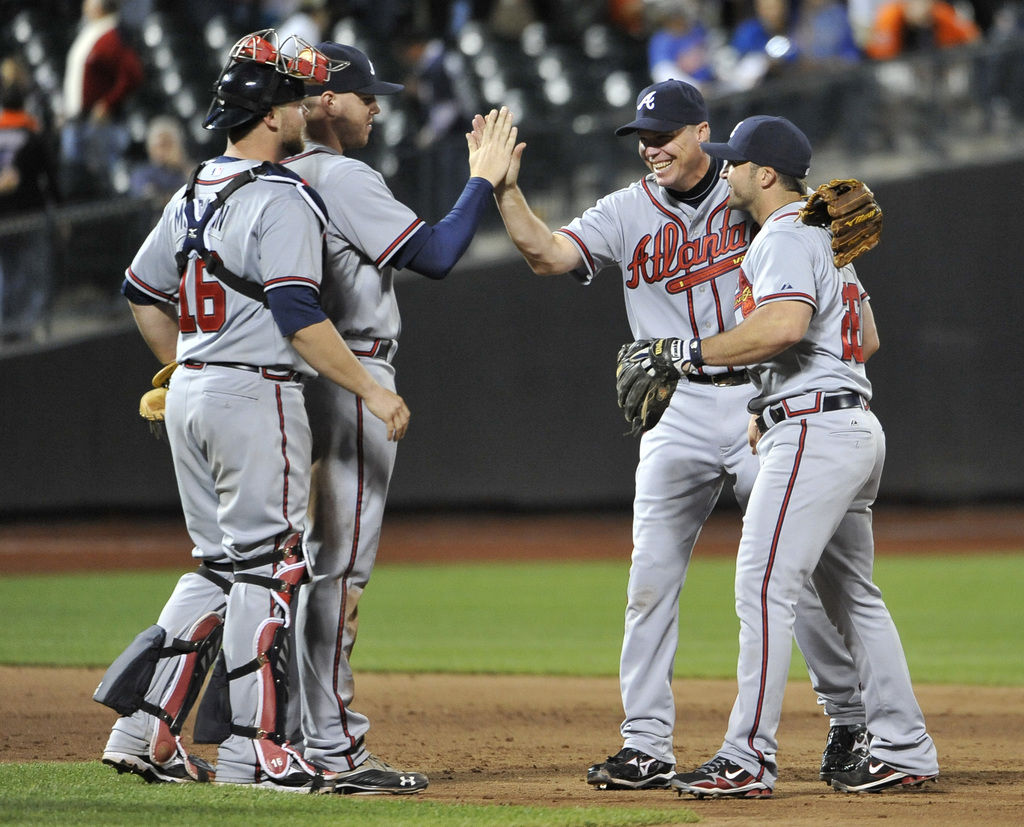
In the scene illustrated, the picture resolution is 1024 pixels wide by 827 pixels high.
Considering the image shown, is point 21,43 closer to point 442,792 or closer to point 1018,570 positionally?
point 1018,570

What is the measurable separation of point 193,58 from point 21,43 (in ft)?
4.85

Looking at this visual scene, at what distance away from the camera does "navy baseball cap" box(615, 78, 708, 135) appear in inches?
166

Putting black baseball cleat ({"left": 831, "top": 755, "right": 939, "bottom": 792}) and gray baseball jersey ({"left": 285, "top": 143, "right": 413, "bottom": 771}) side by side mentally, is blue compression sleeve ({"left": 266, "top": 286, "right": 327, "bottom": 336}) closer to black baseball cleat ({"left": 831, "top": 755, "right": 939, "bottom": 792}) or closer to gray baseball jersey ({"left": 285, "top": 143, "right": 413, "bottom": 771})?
gray baseball jersey ({"left": 285, "top": 143, "right": 413, "bottom": 771})

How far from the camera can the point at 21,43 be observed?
12.7 meters

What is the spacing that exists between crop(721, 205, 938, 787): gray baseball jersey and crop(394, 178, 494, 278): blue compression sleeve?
775 mm

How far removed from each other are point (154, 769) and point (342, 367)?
1.23 m

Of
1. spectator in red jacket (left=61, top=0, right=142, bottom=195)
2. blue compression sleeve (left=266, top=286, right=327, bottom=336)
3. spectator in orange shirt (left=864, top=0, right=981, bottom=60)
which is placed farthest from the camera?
spectator in orange shirt (left=864, top=0, right=981, bottom=60)

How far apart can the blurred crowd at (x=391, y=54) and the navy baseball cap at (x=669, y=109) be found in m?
7.15

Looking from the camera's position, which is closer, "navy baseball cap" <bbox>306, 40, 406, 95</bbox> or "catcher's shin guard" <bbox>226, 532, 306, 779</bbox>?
"catcher's shin guard" <bbox>226, 532, 306, 779</bbox>

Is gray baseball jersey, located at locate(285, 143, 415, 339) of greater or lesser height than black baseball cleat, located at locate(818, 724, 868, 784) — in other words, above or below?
above

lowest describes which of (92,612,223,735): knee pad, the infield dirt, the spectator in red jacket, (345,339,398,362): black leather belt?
the infield dirt

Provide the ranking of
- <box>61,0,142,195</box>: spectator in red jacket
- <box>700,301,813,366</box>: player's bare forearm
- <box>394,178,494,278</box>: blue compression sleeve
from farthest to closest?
<box>61,0,142,195</box>: spectator in red jacket, <box>394,178,494,278</box>: blue compression sleeve, <box>700,301,813,366</box>: player's bare forearm

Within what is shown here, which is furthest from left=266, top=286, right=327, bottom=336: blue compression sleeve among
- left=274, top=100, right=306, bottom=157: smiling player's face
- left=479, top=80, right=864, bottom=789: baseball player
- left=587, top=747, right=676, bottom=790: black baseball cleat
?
left=587, top=747, right=676, bottom=790: black baseball cleat

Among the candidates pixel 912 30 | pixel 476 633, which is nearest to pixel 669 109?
pixel 476 633
